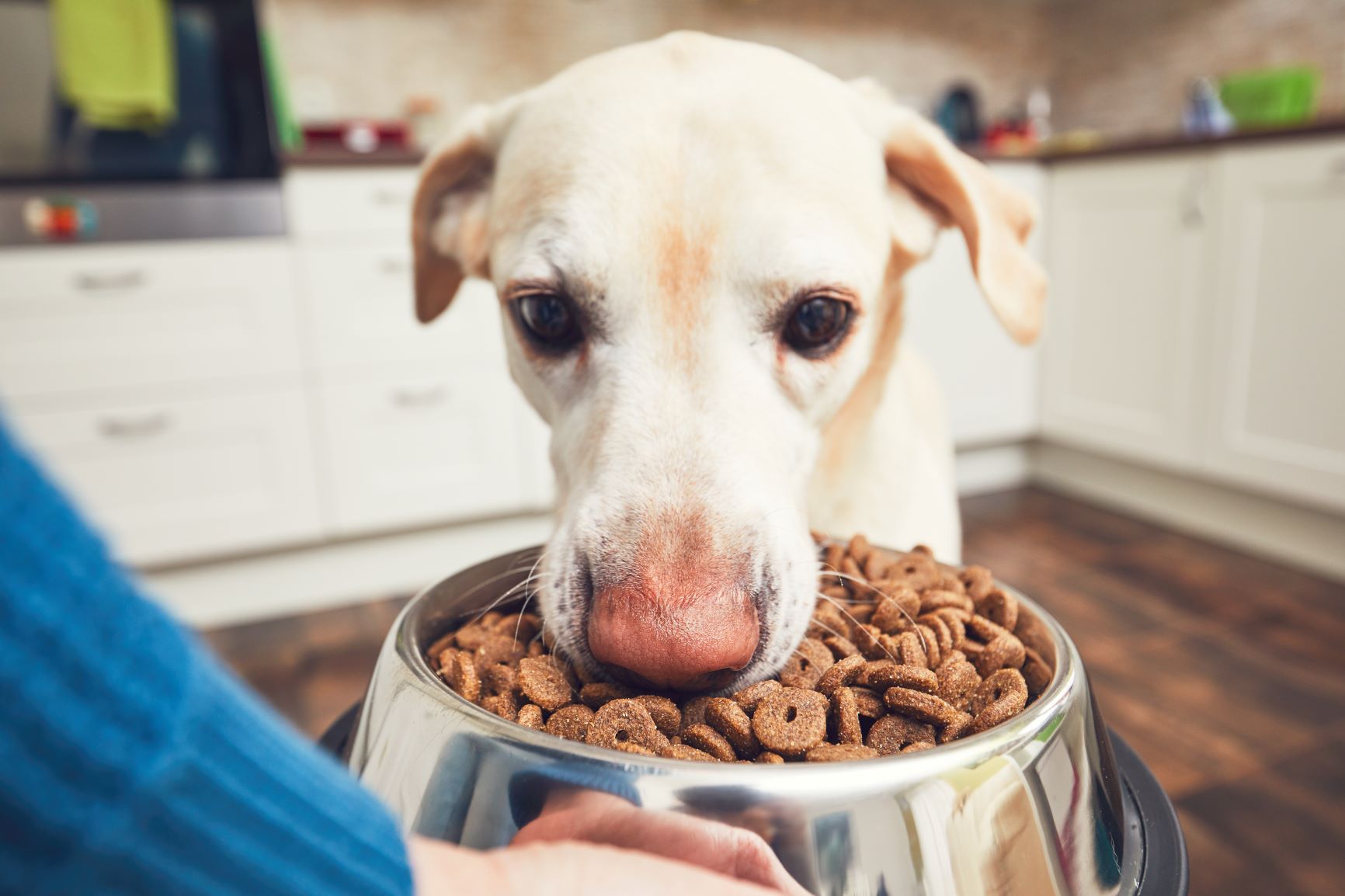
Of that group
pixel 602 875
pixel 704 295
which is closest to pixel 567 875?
pixel 602 875

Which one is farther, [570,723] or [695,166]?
[695,166]

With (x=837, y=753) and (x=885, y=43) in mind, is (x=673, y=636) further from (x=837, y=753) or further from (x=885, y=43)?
(x=885, y=43)

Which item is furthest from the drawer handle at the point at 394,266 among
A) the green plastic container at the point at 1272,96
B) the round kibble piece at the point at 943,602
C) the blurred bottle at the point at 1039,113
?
the blurred bottle at the point at 1039,113

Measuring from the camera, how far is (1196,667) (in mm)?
2021

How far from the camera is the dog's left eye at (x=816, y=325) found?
84cm

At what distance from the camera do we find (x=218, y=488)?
2.44 metres

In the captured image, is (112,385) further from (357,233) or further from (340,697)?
(340,697)

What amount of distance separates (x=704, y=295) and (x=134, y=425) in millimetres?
2111

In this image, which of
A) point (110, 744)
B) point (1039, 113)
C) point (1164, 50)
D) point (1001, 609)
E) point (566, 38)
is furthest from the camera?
point (1039, 113)

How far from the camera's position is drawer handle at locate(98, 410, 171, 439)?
7.63 ft

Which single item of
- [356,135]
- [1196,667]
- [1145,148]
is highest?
[356,135]

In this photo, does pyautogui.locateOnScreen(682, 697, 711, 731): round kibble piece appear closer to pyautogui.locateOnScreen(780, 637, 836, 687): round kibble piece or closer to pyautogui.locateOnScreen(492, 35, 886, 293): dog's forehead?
pyautogui.locateOnScreen(780, 637, 836, 687): round kibble piece

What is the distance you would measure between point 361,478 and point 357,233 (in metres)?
0.67

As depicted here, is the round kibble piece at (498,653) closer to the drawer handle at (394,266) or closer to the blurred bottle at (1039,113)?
the drawer handle at (394,266)
